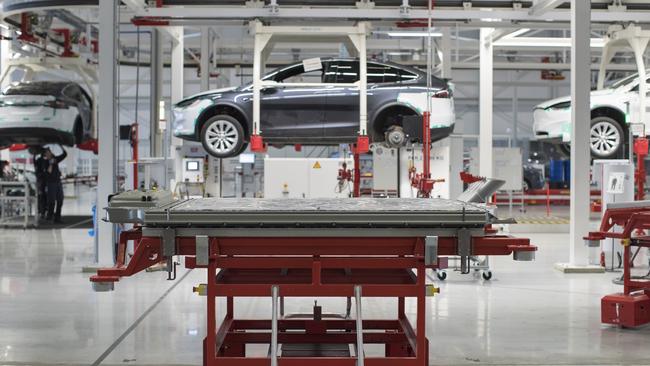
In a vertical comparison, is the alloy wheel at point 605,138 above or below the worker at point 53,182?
above

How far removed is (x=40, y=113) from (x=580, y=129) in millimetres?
9297

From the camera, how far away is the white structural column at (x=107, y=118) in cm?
868

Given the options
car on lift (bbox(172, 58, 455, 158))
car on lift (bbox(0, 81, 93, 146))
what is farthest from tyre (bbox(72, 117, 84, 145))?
car on lift (bbox(172, 58, 455, 158))

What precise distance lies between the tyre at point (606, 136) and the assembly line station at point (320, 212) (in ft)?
0.12

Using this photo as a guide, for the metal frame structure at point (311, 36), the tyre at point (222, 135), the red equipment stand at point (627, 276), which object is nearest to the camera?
the red equipment stand at point (627, 276)

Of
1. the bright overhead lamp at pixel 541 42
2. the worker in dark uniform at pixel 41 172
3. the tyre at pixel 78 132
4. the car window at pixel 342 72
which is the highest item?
the bright overhead lamp at pixel 541 42

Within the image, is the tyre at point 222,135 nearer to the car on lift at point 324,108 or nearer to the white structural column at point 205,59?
the car on lift at point 324,108

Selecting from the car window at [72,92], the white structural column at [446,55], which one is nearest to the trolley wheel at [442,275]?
the white structural column at [446,55]

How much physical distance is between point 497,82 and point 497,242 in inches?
1034

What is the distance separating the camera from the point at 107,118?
28.5 ft

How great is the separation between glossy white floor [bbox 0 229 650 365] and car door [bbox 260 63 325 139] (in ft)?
8.95

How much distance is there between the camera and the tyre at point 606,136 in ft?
42.2

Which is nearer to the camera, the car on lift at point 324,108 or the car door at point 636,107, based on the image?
the car on lift at point 324,108

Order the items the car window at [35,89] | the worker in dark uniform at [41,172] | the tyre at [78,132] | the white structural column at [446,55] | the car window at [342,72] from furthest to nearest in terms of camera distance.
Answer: the tyre at [78,132] → the worker in dark uniform at [41,172] → the car window at [35,89] → the white structural column at [446,55] → the car window at [342,72]
